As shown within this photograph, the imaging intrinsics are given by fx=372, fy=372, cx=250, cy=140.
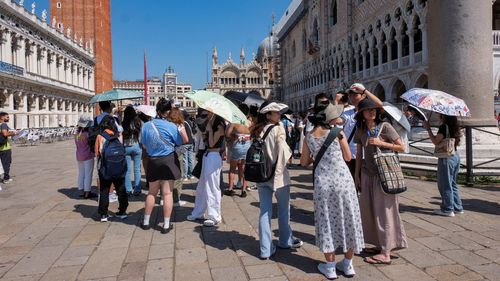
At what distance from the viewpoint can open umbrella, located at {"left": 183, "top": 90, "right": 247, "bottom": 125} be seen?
4324 mm

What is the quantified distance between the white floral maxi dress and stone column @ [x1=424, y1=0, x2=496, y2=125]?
18.6 feet

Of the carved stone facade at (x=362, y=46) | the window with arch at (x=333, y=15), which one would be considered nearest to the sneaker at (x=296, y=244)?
the carved stone facade at (x=362, y=46)

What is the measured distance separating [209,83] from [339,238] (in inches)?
3692

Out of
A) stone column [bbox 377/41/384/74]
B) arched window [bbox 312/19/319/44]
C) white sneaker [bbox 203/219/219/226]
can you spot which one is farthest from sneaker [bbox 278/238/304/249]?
arched window [bbox 312/19/319/44]

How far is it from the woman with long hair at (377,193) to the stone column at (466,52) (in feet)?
16.4

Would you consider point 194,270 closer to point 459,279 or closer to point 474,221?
point 459,279

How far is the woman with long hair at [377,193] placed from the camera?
11.7 feet

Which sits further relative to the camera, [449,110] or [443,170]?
[443,170]

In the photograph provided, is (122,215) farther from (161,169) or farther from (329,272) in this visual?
(329,272)

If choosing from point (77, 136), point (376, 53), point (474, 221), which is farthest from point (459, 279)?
point (376, 53)

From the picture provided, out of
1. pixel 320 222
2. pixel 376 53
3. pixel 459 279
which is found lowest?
pixel 459 279

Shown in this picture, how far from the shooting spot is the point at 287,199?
12.5ft

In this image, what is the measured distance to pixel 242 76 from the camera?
308 ft

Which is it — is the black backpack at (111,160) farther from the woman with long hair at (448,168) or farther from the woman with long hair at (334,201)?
the woman with long hair at (448,168)
